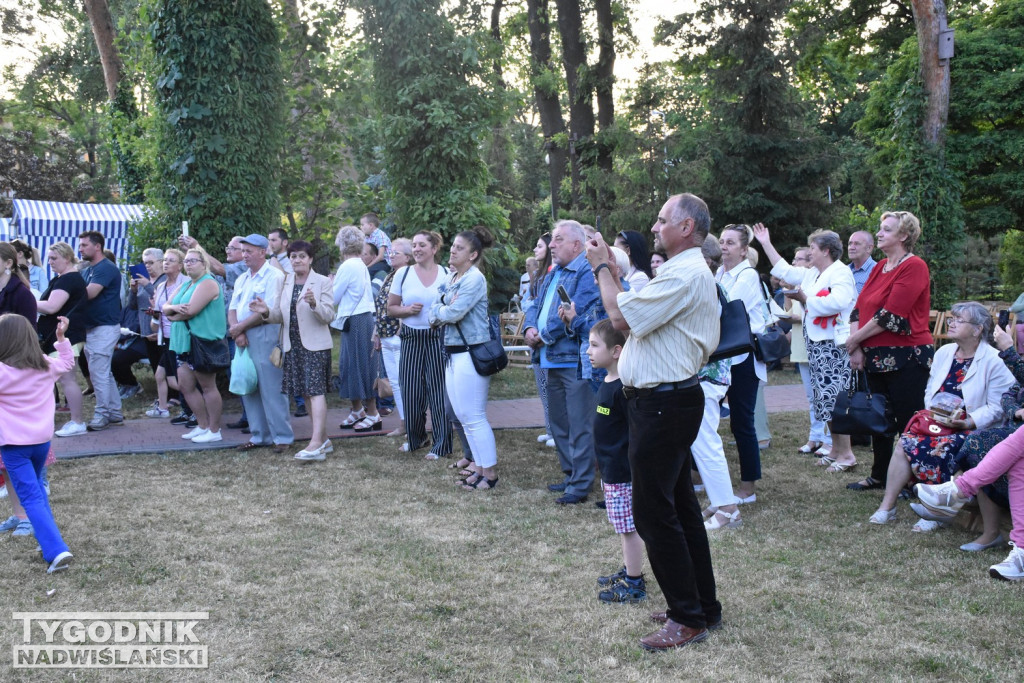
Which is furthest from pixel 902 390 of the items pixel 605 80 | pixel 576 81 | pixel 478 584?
pixel 605 80

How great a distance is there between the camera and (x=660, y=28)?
756 inches

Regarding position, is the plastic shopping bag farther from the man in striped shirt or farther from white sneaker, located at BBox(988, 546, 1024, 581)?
white sneaker, located at BBox(988, 546, 1024, 581)

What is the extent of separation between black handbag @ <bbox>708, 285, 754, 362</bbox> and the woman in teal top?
5654 millimetres

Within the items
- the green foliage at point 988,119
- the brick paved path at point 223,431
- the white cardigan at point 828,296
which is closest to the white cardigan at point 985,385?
the white cardigan at point 828,296

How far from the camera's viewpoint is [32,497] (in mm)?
4754

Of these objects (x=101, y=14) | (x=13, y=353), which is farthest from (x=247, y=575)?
(x=101, y=14)

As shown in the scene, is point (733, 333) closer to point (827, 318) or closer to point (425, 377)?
point (827, 318)

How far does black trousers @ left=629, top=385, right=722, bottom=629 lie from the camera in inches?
140

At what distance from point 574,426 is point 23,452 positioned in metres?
3.53

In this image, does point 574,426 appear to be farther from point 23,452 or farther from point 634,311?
point 23,452

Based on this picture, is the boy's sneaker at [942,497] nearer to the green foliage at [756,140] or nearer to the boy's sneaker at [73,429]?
the boy's sneaker at [73,429]

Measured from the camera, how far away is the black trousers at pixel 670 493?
11.6 feet

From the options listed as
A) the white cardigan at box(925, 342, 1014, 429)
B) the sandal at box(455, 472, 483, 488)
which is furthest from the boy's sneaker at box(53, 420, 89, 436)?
the white cardigan at box(925, 342, 1014, 429)

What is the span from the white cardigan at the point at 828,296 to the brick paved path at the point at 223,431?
3.06 metres
